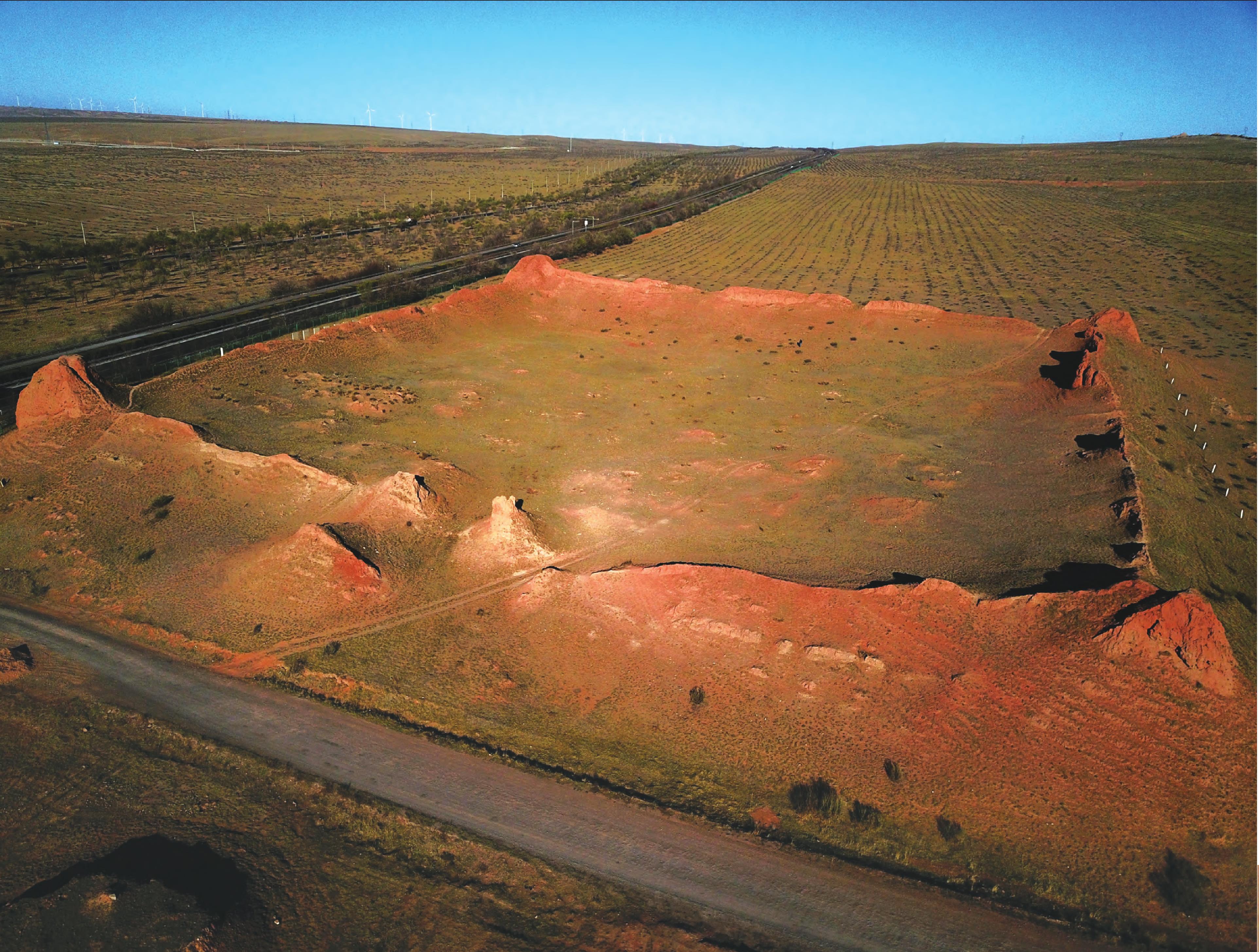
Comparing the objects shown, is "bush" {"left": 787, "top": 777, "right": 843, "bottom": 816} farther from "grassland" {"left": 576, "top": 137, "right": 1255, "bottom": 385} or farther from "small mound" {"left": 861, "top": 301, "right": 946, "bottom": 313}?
"grassland" {"left": 576, "top": 137, "right": 1255, "bottom": 385}

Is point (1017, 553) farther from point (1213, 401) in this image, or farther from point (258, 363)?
point (258, 363)

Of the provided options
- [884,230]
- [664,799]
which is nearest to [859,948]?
[664,799]

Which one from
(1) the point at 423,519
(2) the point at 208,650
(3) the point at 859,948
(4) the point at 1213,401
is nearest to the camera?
(3) the point at 859,948

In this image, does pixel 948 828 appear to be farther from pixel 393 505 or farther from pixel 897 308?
pixel 897 308

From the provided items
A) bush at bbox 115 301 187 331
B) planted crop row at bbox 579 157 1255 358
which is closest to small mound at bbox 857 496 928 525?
planted crop row at bbox 579 157 1255 358

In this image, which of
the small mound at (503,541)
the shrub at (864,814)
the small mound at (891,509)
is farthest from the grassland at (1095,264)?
the small mound at (503,541)
